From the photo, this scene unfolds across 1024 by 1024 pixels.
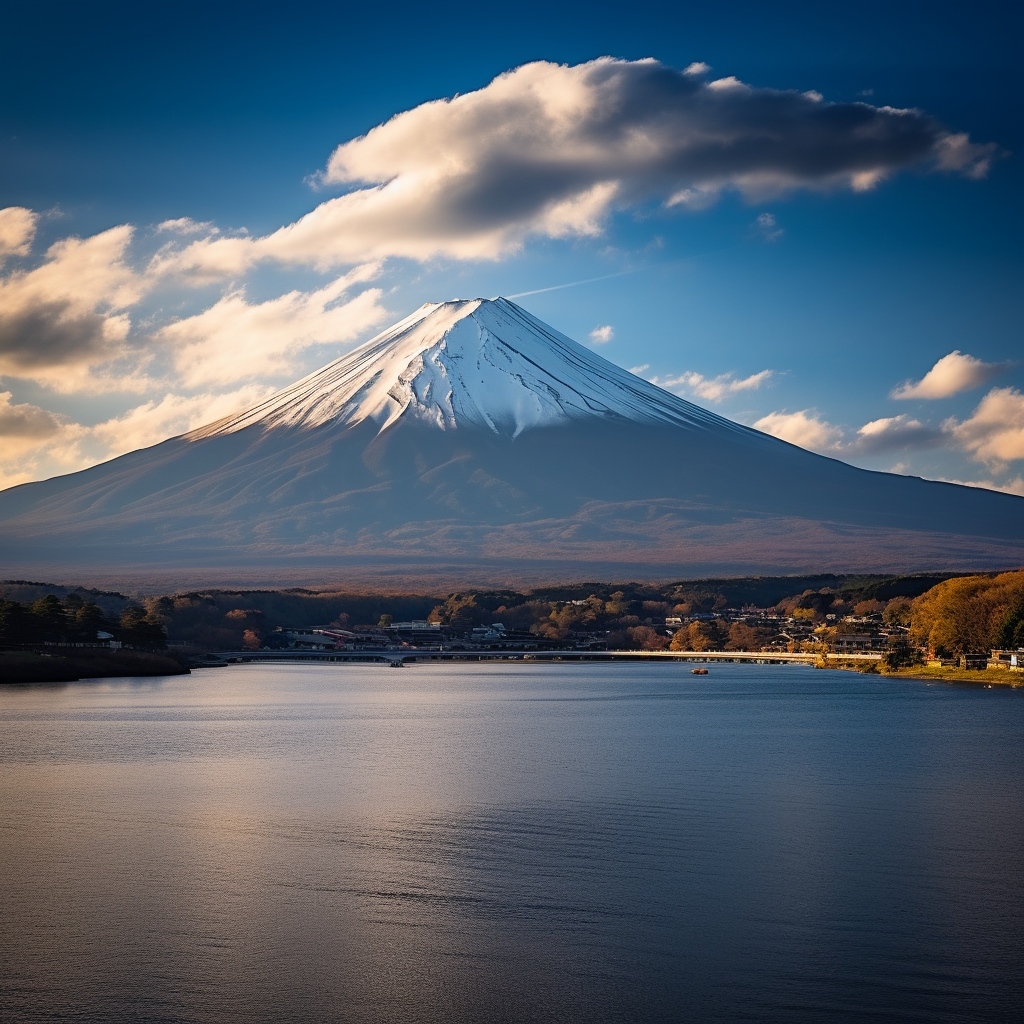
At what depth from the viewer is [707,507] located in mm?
155750

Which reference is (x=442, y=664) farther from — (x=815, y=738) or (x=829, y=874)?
(x=829, y=874)

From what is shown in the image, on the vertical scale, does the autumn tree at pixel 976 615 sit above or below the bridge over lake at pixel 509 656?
above

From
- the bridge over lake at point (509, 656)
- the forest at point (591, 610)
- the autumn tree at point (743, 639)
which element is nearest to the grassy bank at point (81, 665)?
the forest at point (591, 610)

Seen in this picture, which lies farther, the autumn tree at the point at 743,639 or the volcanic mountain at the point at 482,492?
the volcanic mountain at the point at 482,492

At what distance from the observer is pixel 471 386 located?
184125mm

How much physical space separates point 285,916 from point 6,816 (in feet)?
24.6

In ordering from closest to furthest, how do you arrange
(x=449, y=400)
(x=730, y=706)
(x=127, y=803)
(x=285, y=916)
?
(x=285, y=916), (x=127, y=803), (x=730, y=706), (x=449, y=400)

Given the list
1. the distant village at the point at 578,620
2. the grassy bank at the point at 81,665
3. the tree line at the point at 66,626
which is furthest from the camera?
the distant village at the point at 578,620

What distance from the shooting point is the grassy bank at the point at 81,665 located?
2035 inches

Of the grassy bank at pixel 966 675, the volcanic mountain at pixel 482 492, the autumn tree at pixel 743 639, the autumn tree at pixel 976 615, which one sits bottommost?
the autumn tree at pixel 743 639

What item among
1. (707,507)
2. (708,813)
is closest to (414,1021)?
(708,813)

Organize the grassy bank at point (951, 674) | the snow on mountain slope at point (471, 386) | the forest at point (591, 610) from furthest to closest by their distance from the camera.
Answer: the snow on mountain slope at point (471, 386)
the forest at point (591, 610)
the grassy bank at point (951, 674)

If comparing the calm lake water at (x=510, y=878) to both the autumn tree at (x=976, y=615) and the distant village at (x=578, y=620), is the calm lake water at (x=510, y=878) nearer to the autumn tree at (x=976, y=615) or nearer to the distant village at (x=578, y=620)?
the autumn tree at (x=976, y=615)

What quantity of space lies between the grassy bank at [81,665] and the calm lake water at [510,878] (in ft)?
71.9
